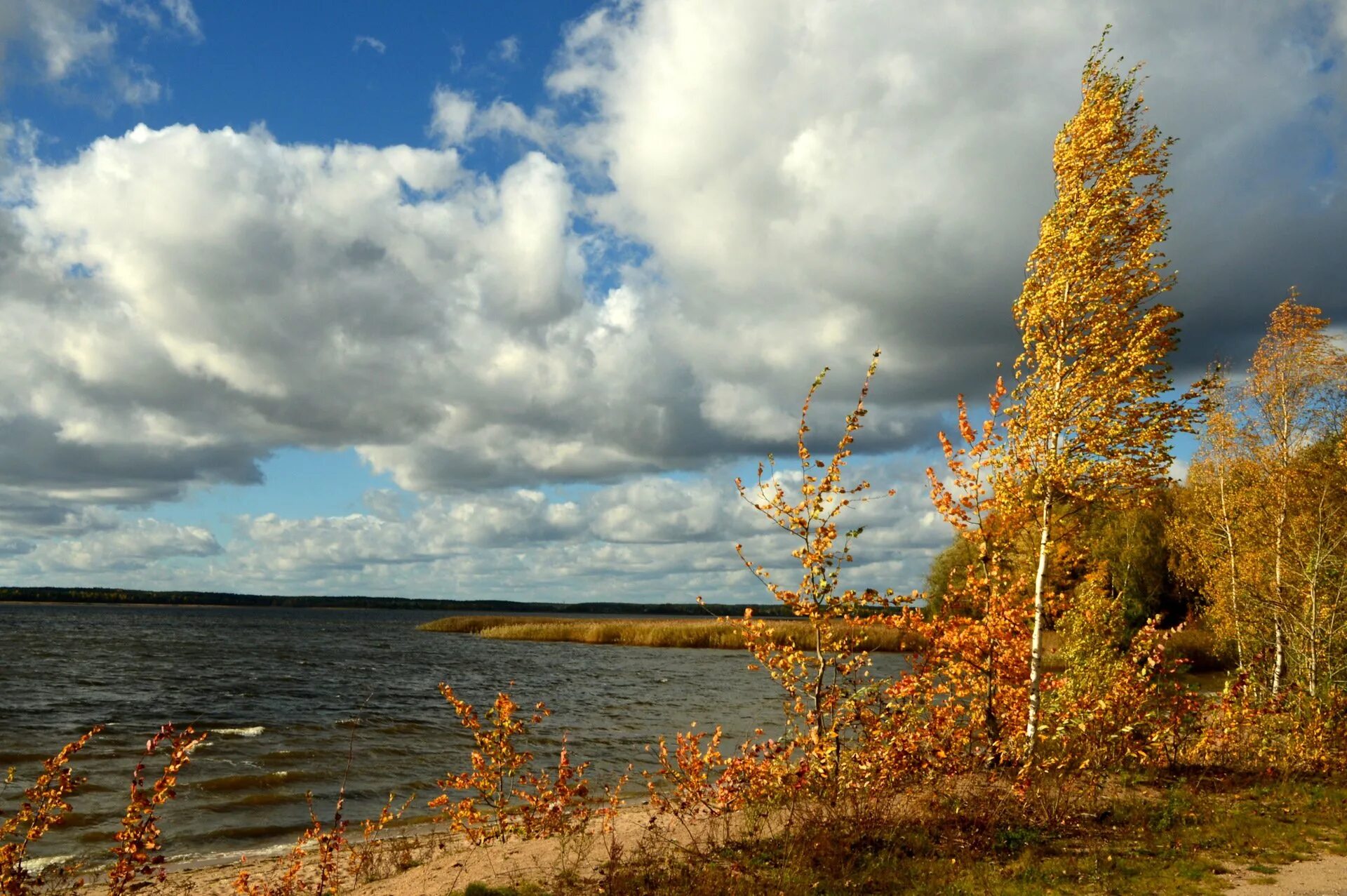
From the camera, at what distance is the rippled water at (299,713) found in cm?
1836

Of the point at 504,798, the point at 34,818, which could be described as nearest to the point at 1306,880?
the point at 504,798

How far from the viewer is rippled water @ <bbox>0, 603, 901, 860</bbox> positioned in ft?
60.2

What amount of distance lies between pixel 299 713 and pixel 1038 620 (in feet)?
92.5

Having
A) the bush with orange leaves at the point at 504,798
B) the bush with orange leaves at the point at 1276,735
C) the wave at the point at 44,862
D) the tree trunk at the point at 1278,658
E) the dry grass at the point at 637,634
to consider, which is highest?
the tree trunk at the point at 1278,658

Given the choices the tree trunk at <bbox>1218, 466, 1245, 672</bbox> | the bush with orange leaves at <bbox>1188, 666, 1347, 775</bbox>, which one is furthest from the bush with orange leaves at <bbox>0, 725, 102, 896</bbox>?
the tree trunk at <bbox>1218, 466, 1245, 672</bbox>

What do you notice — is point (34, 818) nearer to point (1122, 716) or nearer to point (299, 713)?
point (1122, 716)

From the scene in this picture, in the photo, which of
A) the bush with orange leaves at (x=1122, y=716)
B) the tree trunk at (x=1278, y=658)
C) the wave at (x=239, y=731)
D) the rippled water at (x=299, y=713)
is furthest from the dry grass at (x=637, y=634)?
the bush with orange leaves at (x=1122, y=716)

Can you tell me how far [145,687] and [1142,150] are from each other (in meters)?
43.0

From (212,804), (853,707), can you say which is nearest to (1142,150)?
(853,707)

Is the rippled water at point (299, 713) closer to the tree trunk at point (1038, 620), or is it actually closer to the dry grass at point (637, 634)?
the dry grass at point (637, 634)

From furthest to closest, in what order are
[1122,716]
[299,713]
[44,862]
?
[299,713], [44,862], [1122,716]

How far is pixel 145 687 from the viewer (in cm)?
3894

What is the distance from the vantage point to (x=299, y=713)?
31.9 metres

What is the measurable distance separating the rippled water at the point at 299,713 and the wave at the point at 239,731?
0.13 meters
